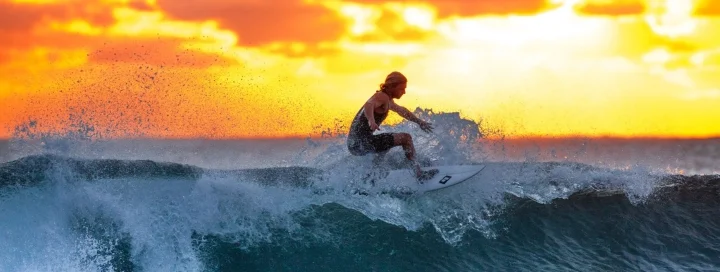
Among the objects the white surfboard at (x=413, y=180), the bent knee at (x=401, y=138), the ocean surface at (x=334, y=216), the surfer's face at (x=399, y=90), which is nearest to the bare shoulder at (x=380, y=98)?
the surfer's face at (x=399, y=90)

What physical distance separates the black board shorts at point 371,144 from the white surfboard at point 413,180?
1.24 feet

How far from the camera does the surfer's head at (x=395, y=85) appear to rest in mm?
7814

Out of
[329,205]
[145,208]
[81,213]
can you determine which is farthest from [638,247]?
[81,213]

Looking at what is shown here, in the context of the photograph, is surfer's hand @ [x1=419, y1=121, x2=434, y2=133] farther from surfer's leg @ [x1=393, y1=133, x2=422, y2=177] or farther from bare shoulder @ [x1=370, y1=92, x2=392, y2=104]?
bare shoulder @ [x1=370, y1=92, x2=392, y2=104]

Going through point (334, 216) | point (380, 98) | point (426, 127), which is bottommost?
point (334, 216)

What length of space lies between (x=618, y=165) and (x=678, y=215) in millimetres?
1535

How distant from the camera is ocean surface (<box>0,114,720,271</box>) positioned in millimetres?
7105

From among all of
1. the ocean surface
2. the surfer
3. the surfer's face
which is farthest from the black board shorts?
the surfer's face

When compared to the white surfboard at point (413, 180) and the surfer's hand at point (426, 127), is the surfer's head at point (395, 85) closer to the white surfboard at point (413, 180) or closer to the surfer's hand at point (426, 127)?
the surfer's hand at point (426, 127)

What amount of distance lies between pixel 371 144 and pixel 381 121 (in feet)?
1.01

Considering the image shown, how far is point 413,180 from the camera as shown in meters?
8.37

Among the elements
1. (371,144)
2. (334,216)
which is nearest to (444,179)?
(371,144)

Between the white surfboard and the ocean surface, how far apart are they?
0.13 metres

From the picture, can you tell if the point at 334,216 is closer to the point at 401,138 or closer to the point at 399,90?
the point at 401,138
